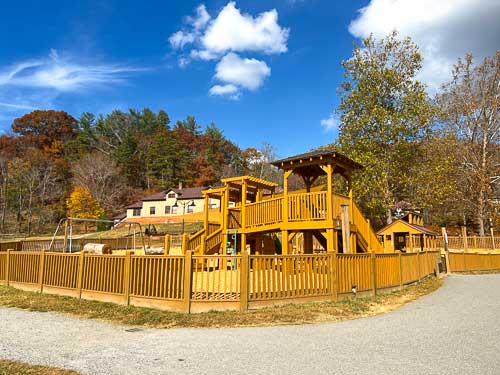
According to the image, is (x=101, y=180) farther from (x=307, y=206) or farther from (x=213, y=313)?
(x=213, y=313)

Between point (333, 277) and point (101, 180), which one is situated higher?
point (101, 180)

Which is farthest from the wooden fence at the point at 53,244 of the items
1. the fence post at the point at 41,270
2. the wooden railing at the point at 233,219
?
the fence post at the point at 41,270

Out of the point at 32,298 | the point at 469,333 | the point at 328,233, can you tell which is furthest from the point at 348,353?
the point at 32,298

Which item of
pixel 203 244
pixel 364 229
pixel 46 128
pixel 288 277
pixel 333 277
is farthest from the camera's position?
pixel 46 128

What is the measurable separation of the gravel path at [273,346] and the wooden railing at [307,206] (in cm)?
506

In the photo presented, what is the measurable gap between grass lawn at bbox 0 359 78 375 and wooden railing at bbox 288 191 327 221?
9631 mm

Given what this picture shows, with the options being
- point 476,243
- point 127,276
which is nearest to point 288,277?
point 127,276

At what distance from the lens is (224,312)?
26.4 ft

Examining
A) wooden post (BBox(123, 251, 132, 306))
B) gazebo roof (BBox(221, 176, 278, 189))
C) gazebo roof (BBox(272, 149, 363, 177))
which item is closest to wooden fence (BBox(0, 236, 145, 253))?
gazebo roof (BBox(221, 176, 278, 189))

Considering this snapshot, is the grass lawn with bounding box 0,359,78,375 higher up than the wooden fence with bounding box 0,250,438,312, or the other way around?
the wooden fence with bounding box 0,250,438,312

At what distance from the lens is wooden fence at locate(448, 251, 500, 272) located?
19.2 m

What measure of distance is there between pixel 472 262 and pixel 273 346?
18923 millimetres

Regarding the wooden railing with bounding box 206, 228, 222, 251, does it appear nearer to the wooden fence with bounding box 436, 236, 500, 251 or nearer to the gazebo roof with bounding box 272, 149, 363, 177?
the gazebo roof with bounding box 272, 149, 363, 177

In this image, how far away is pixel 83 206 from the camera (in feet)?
159
